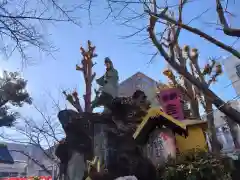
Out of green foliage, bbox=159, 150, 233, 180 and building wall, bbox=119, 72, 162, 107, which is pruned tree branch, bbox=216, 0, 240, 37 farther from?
building wall, bbox=119, 72, 162, 107

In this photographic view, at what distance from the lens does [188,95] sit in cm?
1115

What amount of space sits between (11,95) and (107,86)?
659 centimetres

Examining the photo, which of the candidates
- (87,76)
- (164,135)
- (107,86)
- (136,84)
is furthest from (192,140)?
(136,84)

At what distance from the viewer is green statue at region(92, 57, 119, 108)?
30.4 ft

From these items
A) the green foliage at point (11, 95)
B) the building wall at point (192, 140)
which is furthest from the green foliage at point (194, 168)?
the green foliage at point (11, 95)

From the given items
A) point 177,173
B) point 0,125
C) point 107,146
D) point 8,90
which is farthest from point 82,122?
point 0,125

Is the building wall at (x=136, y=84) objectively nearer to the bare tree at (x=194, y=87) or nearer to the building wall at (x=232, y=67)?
the building wall at (x=232, y=67)

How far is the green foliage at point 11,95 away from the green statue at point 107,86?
5399 mm

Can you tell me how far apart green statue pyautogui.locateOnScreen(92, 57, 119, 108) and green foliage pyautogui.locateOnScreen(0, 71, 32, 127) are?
540 cm

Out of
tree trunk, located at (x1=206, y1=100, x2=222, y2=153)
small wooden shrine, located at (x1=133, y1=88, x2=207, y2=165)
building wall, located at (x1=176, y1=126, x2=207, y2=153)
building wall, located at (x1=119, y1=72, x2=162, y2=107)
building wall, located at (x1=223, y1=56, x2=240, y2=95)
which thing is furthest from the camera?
building wall, located at (x1=119, y1=72, x2=162, y2=107)

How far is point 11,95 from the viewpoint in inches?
504

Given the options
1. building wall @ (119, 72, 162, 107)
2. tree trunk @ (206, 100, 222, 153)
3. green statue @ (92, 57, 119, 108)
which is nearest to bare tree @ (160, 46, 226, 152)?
tree trunk @ (206, 100, 222, 153)

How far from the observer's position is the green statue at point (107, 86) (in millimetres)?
9273

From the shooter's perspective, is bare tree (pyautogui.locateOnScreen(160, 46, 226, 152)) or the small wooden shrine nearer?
the small wooden shrine
